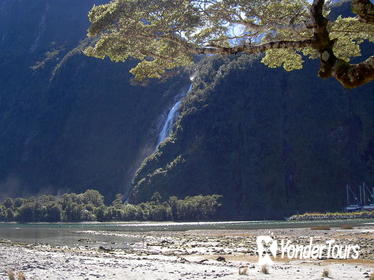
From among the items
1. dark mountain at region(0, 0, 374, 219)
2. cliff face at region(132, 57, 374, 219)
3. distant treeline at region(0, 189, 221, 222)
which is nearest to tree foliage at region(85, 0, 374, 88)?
distant treeline at region(0, 189, 221, 222)

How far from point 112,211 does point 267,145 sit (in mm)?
46967

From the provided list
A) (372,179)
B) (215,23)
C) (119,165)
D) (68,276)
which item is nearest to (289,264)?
(68,276)

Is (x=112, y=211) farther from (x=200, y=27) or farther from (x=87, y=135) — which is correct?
(x=200, y=27)

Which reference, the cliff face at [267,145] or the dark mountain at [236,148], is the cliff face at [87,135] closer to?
the dark mountain at [236,148]

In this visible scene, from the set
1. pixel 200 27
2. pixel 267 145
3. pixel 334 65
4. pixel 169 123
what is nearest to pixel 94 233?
pixel 200 27

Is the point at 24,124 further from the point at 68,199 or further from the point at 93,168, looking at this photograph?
the point at 68,199

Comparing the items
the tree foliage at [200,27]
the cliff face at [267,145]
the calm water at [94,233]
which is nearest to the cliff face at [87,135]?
the cliff face at [267,145]

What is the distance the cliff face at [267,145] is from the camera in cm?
11662

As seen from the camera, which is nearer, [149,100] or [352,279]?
[352,279]

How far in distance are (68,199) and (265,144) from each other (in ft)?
168

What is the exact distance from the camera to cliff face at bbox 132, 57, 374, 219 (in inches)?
4592

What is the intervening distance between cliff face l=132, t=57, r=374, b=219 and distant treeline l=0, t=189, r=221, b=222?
28.9 ft

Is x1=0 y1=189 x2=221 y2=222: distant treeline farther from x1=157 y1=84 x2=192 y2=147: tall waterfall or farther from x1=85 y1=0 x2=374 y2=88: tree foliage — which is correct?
x1=85 y1=0 x2=374 y2=88: tree foliage

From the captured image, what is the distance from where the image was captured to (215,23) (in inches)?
533
